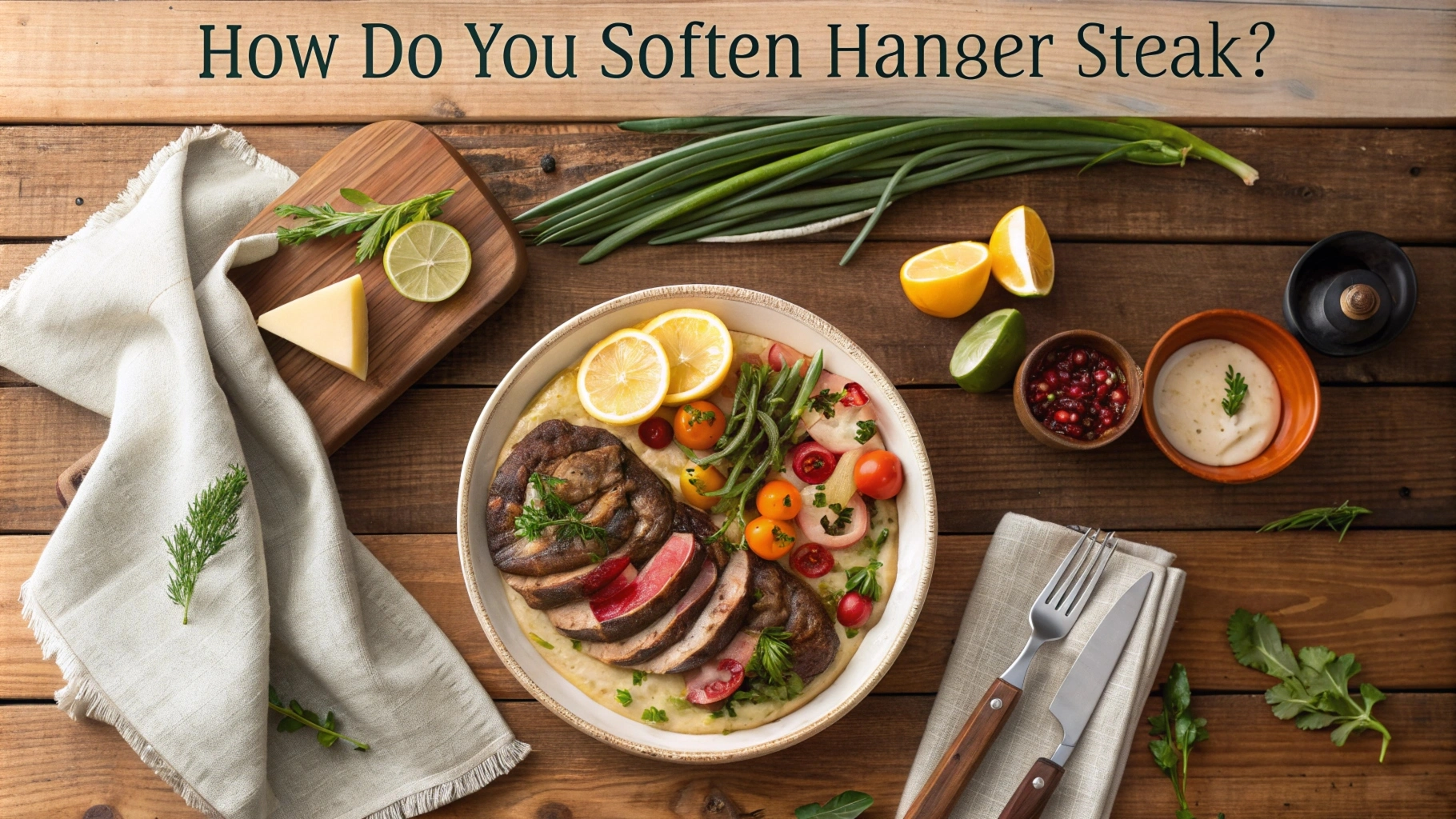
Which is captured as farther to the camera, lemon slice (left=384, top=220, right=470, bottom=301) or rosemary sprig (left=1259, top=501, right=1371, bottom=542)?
rosemary sprig (left=1259, top=501, right=1371, bottom=542)

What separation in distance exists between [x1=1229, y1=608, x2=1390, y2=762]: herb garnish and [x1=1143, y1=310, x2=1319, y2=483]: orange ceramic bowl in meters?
0.50

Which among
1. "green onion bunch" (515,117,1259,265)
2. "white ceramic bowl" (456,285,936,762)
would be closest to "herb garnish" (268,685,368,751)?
"white ceramic bowl" (456,285,936,762)

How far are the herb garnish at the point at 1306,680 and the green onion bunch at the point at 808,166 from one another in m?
1.48

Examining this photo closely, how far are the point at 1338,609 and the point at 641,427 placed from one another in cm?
231

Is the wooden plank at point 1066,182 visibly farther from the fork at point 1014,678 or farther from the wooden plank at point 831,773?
the wooden plank at point 831,773

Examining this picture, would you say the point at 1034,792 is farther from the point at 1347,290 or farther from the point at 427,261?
the point at 427,261

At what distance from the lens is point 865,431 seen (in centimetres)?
259

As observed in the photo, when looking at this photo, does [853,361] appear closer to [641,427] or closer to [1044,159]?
[641,427]

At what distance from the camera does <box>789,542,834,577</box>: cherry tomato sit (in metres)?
2.60

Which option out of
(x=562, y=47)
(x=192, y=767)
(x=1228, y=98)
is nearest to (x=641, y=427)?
(x=562, y=47)

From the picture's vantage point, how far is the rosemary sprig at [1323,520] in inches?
112

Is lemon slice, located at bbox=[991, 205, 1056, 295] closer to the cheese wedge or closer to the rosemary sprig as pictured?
the rosemary sprig

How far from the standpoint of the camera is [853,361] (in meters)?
2.60

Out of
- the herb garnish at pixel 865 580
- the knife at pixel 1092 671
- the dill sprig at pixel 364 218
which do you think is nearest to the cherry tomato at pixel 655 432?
the herb garnish at pixel 865 580
